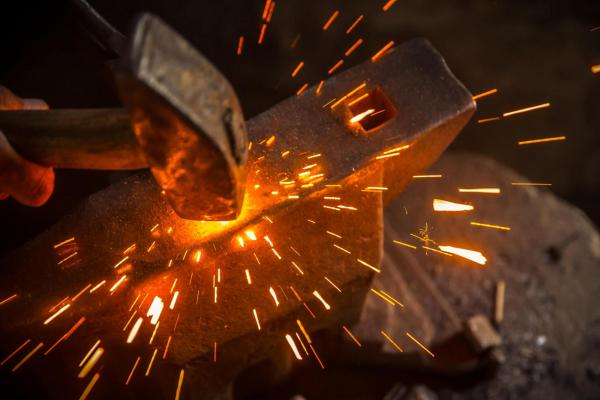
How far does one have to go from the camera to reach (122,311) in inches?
87.7

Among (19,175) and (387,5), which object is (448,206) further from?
(19,175)

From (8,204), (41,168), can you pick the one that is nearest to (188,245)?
(41,168)

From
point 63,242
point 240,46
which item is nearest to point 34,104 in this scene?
point 63,242

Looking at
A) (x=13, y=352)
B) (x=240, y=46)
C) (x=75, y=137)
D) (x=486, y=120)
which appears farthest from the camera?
(x=486, y=120)

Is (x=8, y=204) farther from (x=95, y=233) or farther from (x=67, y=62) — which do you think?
(x=95, y=233)

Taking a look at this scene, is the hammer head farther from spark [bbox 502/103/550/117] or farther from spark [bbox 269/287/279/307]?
spark [bbox 502/103/550/117]

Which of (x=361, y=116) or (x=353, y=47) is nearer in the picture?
(x=361, y=116)

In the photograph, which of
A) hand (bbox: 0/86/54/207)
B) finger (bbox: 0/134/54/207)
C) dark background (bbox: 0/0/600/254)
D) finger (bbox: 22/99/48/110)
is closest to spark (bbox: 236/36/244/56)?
dark background (bbox: 0/0/600/254)

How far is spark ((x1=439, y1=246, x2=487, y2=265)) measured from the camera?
4.55 m

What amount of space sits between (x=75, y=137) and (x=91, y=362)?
162cm

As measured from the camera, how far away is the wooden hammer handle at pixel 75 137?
1.70m

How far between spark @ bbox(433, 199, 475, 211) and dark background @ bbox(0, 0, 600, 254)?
77 cm

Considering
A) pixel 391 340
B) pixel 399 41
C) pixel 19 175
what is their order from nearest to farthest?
pixel 19 175, pixel 391 340, pixel 399 41

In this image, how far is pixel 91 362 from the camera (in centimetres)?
262
